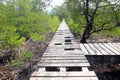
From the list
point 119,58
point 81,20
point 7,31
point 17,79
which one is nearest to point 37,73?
point 17,79

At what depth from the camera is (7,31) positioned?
6375 mm

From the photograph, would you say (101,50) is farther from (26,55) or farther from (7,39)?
(7,39)

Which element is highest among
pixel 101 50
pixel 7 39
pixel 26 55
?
pixel 7 39

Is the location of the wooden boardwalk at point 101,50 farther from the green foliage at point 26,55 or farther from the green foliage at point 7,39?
the green foliage at point 7,39

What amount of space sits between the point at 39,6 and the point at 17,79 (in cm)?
442

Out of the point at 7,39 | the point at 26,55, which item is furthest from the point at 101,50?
the point at 7,39

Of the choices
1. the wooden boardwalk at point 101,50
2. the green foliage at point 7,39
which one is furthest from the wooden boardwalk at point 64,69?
the green foliage at point 7,39

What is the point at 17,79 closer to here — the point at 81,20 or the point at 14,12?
the point at 81,20

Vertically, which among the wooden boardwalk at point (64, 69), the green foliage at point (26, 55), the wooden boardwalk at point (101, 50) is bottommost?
the green foliage at point (26, 55)

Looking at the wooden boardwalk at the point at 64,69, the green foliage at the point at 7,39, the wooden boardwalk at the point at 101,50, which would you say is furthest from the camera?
the green foliage at the point at 7,39

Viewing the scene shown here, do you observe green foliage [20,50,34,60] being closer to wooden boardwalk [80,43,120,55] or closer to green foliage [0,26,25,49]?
green foliage [0,26,25,49]

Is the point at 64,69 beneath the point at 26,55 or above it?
above

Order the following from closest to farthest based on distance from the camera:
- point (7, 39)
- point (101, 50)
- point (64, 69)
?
point (64, 69)
point (101, 50)
point (7, 39)

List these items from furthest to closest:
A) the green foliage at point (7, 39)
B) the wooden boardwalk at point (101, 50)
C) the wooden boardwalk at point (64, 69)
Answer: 1. the green foliage at point (7, 39)
2. the wooden boardwalk at point (101, 50)
3. the wooden boardwalk at point (64, 69)
